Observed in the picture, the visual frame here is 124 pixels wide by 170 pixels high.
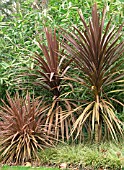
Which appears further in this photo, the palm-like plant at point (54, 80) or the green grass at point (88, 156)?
the palm-like plant at point (54, 80)

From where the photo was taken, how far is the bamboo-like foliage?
3.58 m

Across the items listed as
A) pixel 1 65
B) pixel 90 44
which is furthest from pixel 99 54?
pixel 1 65

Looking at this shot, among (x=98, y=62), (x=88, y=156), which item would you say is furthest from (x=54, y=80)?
(x=88, y=156)

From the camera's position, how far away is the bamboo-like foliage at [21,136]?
358cm

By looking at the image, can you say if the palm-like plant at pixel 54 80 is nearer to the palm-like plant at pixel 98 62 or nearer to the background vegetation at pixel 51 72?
the background vegetation at pixel 51 72

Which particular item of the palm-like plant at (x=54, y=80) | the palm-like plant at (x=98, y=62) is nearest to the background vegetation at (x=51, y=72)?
the palm-like plant at (x=54, y=80)

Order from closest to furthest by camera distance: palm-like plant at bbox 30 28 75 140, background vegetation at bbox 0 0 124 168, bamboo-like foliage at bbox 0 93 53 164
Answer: bamboo-like foliage at bbox 0 93 53 164, background vegetation at bbox 0 0 124 168, palm-like plant at bbox 30 28 75 140

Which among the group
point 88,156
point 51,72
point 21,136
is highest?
point 51,72

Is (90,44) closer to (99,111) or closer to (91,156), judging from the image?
(99,111)

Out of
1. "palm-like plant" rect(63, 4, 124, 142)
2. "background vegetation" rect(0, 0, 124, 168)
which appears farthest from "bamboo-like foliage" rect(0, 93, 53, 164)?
"palm-like plant" rect(63, 4, 124, 142)

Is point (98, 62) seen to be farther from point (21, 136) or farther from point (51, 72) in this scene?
point (21, 136)

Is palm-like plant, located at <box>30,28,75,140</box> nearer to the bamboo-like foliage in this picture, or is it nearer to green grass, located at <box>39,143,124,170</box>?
the bamboo-like foliage

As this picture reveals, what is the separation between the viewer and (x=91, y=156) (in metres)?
3.15

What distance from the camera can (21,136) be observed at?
3.62m
